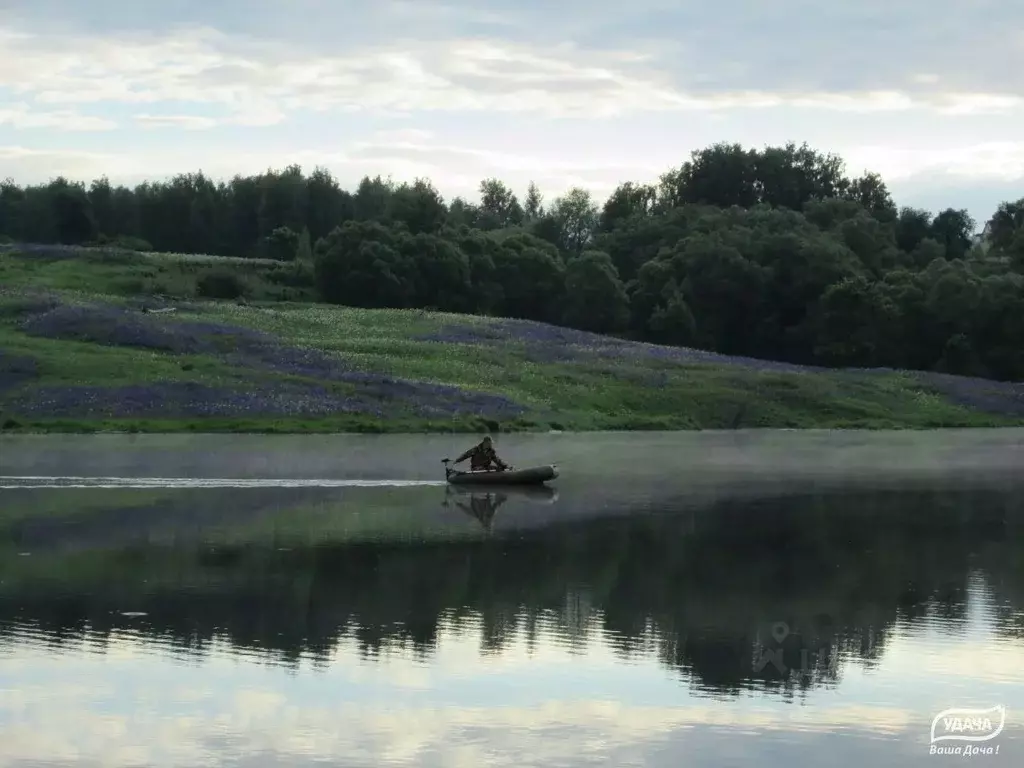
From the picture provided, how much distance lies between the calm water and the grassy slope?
867 inches

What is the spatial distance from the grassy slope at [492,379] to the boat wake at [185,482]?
18236 millimetres

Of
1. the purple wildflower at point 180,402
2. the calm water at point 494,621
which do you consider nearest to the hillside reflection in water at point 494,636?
the calm water at point 494,621

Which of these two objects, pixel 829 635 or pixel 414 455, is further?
pixel 414 455

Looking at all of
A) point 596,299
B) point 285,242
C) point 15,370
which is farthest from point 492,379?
point 285,242

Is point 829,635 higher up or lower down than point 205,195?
lower down

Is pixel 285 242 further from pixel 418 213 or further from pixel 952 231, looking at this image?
pixel 952 231

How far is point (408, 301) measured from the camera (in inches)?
4392

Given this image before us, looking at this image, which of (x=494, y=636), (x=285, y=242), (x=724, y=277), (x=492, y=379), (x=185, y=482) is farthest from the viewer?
(x=285, y=242)

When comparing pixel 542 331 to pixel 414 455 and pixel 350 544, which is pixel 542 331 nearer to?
pixel 414 455

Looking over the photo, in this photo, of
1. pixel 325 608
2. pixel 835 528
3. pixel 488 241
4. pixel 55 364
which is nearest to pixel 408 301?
pixel 488 241

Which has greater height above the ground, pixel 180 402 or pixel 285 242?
pixel 285 242

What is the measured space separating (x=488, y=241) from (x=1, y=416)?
6413 centimetres

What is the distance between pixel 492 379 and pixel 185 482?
3539 centimetres

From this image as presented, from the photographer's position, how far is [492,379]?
7738cm
